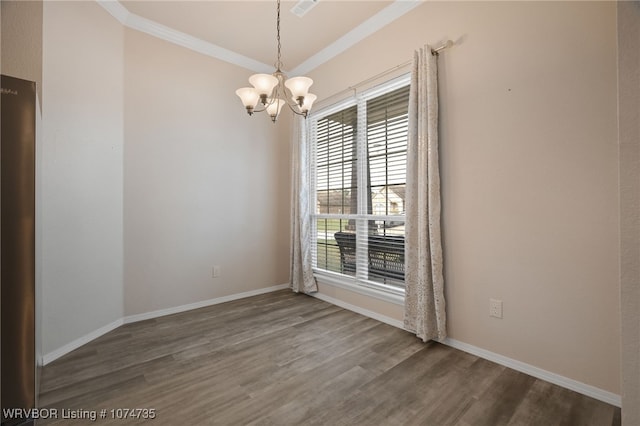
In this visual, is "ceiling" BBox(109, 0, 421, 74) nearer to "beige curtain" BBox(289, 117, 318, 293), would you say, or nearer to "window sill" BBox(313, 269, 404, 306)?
"beige curtain" BBox(289, 117, 318, 293)

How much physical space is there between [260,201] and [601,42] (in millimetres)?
3447

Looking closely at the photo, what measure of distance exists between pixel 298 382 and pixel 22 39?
10.0ft

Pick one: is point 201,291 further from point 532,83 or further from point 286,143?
point 532,83

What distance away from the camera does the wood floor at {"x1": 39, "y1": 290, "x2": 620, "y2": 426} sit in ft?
5.20

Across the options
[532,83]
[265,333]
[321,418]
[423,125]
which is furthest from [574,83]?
[265,333]

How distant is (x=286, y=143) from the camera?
4.16 meters

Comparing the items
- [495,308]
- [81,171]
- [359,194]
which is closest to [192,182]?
[81,171]

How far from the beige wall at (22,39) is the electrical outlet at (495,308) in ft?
12.3

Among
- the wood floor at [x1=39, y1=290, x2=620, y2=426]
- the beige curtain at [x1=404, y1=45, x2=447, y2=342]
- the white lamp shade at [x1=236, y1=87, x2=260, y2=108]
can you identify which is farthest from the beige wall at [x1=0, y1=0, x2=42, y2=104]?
the beige curtain at [x1=404, y1=45, x2=447, y2=342]

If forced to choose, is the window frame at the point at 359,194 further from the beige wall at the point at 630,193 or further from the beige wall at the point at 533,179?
the beige wall at the point at 630,193

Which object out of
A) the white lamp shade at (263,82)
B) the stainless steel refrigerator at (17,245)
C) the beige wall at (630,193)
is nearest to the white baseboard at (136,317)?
the stainless steel refrigerator at (17,245)

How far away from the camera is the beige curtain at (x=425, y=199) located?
2354 mm

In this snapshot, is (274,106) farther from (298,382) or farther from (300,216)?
(298,382)

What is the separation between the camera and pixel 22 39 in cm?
201
